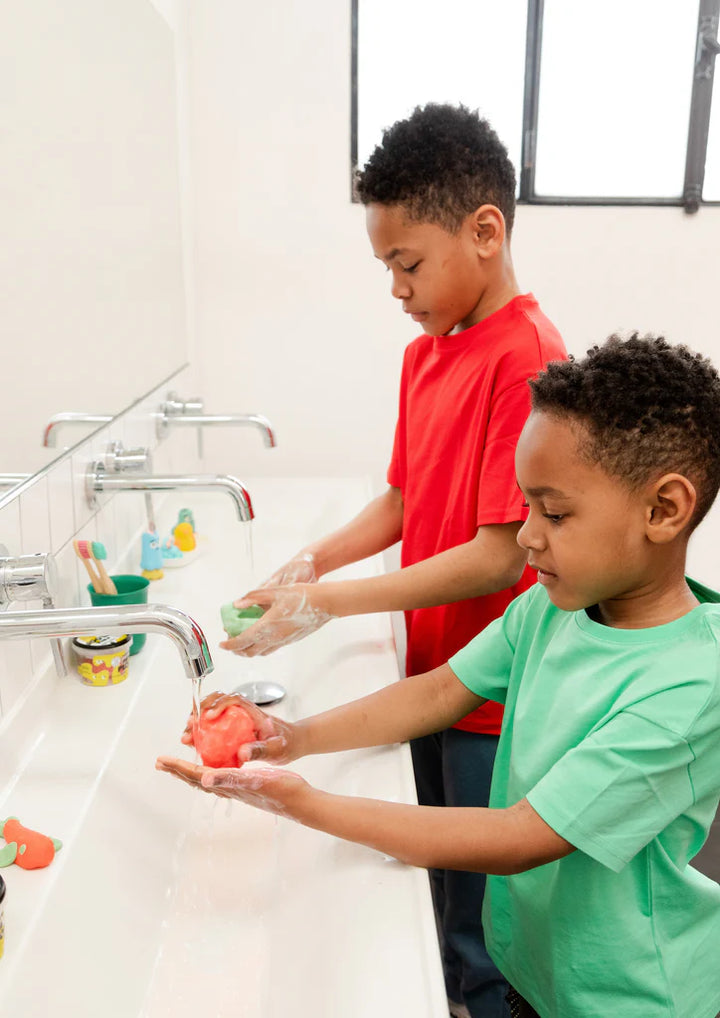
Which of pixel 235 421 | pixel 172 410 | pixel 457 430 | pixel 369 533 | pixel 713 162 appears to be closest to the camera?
pixel 457 430

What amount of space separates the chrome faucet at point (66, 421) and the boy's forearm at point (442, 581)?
41cm

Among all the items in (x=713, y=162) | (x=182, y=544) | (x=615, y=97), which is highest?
(x=615, y=97)

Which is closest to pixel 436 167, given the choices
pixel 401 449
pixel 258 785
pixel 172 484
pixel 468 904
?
pixel 401 449

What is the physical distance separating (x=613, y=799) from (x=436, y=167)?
32.0 inches

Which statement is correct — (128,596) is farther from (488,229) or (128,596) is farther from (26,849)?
(488,229)

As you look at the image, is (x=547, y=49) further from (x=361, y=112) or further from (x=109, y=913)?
(x=109, y=913)

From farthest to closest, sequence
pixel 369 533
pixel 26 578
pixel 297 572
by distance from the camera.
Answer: pixel 369 533 < pixel 297 572 < pixel 26 578

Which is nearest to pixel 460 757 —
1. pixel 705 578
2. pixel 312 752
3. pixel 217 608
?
Answer: pixel 312 752

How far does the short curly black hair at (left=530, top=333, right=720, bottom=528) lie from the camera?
80 centimetres

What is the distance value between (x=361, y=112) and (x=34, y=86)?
1.52 metres

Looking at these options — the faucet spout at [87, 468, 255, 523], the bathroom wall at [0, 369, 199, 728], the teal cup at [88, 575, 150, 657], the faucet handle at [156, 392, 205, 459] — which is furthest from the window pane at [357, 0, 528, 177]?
the teal cup at [88, 575, 150, 657]

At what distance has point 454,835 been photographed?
82cm

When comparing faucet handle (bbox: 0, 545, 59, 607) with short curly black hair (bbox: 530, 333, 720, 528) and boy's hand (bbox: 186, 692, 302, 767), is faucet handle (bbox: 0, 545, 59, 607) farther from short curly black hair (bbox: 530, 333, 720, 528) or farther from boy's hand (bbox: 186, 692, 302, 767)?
short curly black hair (bbox: 530, 333, 720, 528)

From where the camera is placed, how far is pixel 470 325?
1.33 m
